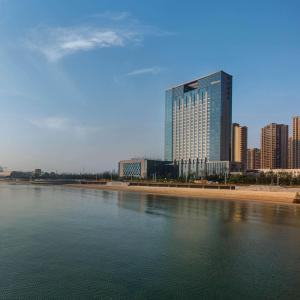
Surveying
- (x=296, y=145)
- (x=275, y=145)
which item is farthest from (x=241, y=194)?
(x=296, y=145)

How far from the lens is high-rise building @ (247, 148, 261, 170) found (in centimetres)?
14900

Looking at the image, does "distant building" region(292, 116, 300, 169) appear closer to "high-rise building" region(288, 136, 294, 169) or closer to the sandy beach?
"high-rise building" region(288, 136, 294, 169)

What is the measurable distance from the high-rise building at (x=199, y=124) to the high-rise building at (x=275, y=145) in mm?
24436

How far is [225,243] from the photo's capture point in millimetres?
21500

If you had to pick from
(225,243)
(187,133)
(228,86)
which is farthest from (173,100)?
(225,243)

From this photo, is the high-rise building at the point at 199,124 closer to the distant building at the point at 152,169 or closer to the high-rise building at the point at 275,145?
the distant building at the point at 152,169

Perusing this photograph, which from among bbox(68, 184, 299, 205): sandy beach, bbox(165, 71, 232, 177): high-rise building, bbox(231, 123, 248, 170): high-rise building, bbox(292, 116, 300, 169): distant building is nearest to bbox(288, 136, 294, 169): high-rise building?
bbox(292, 116, 300, 169): distant building

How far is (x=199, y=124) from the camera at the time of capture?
130 meters

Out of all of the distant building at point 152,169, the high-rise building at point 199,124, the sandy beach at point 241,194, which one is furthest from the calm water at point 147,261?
the distant building at point 152,169

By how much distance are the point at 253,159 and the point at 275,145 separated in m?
17.6

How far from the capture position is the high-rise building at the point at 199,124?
12031 centimetres

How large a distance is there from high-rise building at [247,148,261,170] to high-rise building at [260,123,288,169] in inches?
335

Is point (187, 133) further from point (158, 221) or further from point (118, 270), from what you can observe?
point (118, 270)

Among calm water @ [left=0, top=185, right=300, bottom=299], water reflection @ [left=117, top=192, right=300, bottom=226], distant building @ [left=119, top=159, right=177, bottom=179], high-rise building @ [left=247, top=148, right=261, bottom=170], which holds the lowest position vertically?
water reflection @ [left=117, top=192, right=300, bottom=226]
